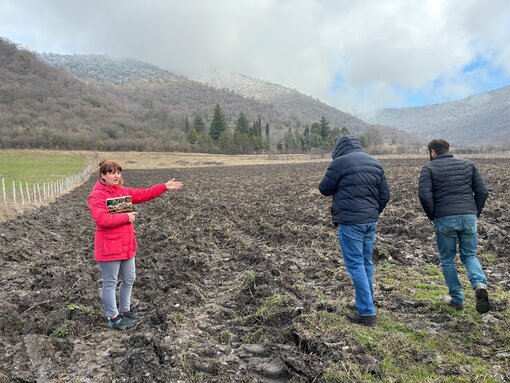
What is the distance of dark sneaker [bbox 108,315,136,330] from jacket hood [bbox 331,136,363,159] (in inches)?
146

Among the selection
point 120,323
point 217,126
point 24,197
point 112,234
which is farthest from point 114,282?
point 217,126

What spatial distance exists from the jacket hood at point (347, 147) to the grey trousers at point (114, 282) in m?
3.33

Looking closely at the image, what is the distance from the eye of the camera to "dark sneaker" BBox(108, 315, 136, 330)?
5.43 m

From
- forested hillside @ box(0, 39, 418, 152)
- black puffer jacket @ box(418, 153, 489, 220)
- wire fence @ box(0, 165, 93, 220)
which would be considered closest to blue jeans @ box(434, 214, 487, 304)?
black puffer jacket @ box(418, 153, 489, 220)

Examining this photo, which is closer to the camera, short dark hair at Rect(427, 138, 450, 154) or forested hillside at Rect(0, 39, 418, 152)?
short dark hair at Rect(427, 138, 450, 154)

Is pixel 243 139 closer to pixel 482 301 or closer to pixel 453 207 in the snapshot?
pixel 453 207

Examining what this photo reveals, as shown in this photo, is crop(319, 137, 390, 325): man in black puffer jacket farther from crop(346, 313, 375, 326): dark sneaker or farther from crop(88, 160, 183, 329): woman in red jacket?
crop(88, 160, 183, 329): woman in red jacket

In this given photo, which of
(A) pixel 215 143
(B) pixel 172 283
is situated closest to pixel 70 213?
(B) pixel 172 283

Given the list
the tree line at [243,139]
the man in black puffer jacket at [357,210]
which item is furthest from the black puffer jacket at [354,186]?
the tree line at [243,139]

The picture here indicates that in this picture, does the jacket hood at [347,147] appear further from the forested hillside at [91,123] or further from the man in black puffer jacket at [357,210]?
the forested hillside at [91,123]

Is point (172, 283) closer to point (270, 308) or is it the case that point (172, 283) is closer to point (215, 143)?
point (270, 308)

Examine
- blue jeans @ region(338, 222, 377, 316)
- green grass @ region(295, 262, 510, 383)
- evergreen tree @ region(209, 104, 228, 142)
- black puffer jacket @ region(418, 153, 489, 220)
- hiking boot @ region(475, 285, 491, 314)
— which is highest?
evergreen tree @ region(209, 104, 228, 142)

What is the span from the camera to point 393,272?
7.31m

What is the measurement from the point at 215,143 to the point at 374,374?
334 ft
